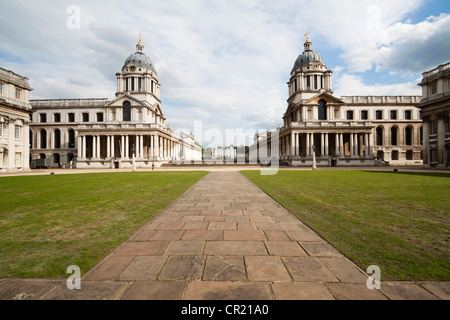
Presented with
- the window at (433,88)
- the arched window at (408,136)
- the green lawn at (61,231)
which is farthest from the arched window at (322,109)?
the green lawn at (61,231)

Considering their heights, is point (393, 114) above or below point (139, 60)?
below

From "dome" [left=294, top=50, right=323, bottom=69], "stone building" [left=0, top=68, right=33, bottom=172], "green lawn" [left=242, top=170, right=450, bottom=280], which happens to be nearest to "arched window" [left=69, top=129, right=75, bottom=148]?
"stone building" [left=0, top=68, right=33, bottom=172]

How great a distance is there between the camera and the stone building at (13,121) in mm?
32812

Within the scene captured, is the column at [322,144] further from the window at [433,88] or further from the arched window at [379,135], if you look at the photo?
the arched window at [379,135]

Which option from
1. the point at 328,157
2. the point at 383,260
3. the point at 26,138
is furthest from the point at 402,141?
the point at 26,138

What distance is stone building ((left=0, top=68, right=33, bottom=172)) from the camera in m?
32.8

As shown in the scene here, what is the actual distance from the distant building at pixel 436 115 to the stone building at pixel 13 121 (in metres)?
64.4

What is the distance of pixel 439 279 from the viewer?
2.80m

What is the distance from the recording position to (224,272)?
9.80ft

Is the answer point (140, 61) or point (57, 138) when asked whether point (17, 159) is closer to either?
point (57, 138)

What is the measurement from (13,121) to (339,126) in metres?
59.2

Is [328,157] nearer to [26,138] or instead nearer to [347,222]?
[347,222]

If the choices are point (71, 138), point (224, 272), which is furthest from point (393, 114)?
point (71, 138)

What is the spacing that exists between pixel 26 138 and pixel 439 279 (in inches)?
1956
